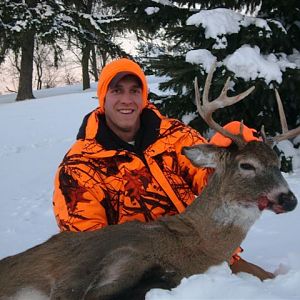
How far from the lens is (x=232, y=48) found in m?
6.12

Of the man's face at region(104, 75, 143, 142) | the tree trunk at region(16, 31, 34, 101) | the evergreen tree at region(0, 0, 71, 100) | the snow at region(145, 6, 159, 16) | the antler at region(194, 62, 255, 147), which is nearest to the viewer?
the antler at region(194, 62, 255, 147)

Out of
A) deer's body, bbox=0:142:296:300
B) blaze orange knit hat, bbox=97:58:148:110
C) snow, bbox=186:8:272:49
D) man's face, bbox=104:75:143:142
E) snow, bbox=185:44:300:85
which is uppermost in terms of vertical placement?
snow, bbox=186:8:272:49

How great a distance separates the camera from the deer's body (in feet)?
8.68

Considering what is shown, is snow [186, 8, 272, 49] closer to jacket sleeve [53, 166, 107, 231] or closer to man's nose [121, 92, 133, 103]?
man's nose [121, 92, 133, 103]

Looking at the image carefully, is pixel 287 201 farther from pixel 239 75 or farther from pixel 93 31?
pixel 93 31

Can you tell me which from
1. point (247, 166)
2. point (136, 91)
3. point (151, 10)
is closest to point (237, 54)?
point (151, 10)

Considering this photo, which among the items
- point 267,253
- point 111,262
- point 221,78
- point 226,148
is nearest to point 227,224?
point 226,148

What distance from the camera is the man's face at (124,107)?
12.0 feet

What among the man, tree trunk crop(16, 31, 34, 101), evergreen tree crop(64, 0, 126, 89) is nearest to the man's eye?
the man

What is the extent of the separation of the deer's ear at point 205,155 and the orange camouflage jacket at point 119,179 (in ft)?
Answer: 1.36

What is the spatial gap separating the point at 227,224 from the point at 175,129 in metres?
1.00

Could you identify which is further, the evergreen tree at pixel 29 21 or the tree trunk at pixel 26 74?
the tree trunk at pixel 26 74

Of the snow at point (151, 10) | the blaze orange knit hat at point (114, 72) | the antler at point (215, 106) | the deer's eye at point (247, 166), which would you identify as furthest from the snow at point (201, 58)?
the deer's eye at point (247, 166)

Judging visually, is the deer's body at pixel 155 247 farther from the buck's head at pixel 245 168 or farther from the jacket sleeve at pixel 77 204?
the jacket sleeve at pixel 77 204
